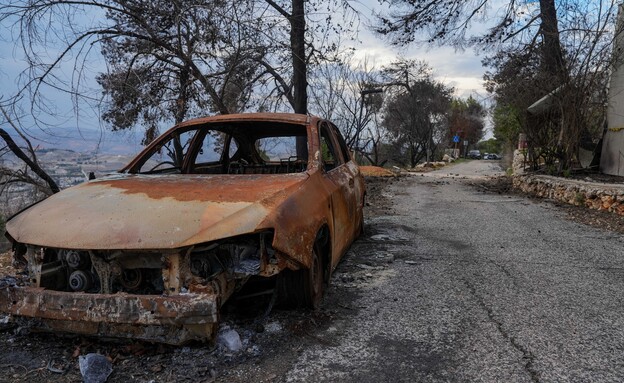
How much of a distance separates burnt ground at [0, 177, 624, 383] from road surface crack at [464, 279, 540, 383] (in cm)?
105

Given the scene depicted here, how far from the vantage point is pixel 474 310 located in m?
3.71

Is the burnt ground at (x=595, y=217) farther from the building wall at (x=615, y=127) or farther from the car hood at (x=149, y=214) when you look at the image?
the car hood at (x=149, y=214)

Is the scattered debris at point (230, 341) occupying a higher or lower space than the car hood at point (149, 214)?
lower

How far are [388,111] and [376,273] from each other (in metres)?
31.3

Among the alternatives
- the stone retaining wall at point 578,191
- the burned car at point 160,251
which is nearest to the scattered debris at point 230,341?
the burned car at point 160,251

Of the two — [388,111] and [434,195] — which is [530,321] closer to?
[434,195]

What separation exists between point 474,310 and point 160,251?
2.49 metres

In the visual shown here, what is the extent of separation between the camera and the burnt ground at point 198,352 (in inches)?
104

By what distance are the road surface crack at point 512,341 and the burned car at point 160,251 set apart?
134 cm

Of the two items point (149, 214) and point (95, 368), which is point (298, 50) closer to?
point (149, 214)

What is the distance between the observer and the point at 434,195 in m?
12.8

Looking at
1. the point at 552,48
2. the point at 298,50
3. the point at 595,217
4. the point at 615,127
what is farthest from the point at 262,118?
the point at 615,127

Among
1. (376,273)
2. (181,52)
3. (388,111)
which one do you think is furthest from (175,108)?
(388,111)

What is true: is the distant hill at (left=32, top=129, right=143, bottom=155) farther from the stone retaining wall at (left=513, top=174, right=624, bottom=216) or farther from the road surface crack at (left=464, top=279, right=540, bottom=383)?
the stone retaining wall at (left=513, top=174, right=624, bottom=216)
